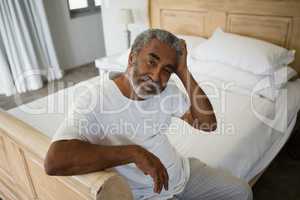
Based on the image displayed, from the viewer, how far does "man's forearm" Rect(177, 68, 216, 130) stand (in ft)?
3.70

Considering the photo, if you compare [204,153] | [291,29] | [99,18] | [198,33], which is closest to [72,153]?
[204,153]

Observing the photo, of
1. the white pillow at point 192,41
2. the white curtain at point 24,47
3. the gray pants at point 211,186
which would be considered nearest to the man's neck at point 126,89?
the gray pants at point 211,186

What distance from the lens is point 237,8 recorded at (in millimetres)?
2461

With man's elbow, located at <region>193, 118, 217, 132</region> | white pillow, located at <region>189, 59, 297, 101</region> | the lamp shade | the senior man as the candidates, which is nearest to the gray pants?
the senior man

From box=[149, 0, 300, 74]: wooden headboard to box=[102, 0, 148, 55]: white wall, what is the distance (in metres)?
0.15

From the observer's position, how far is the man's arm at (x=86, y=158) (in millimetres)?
824

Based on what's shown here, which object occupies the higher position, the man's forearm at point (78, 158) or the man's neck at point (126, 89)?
the man's neck at point (126, 89)

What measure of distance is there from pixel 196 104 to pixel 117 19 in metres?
2.50

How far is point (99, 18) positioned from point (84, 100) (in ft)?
12.9

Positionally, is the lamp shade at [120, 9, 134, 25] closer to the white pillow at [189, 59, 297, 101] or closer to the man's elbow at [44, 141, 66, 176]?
the white pillow at [189, 59, 297, 101]

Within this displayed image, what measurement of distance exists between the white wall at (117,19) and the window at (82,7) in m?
0.89

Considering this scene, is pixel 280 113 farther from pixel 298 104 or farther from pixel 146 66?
pixel 146 66

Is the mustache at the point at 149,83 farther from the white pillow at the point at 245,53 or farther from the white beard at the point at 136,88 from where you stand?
the white pillow at the point at 245,53

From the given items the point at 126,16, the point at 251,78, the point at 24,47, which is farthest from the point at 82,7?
the point at 251,78
